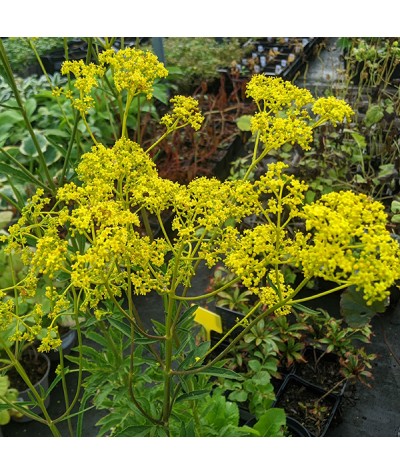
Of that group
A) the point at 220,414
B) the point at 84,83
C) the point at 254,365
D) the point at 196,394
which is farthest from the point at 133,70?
the point at 254,365

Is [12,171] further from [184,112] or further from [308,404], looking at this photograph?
[308,404]

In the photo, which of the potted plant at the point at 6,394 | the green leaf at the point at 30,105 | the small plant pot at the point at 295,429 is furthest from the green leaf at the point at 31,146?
the small plant pot at the point at 295,429

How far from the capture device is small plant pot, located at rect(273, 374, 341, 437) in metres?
2.21

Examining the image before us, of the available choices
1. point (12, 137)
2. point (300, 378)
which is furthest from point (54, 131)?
point (300, 378)

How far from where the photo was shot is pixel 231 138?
4211 mm

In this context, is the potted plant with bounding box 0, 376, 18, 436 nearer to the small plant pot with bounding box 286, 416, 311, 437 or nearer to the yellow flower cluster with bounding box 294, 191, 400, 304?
the small plant pot with bounding box 286, 416, 311, 437

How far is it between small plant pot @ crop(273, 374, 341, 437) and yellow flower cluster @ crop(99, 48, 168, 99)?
5.05 feet

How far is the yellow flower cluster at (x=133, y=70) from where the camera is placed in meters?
1.23

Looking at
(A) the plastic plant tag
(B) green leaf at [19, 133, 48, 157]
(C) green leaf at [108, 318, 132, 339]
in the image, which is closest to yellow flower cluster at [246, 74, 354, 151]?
(C) green leaf at [108, 318, 132, 339]

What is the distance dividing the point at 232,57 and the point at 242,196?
466 centimetres

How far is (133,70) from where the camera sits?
1248mm

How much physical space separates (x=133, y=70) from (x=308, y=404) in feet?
5.51

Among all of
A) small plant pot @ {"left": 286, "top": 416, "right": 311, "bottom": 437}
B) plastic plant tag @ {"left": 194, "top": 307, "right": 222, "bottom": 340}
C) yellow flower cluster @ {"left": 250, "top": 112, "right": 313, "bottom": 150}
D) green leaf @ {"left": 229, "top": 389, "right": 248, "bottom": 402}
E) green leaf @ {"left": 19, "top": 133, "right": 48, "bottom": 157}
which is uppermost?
yellow flower cluster @ {"left": 250, "top": 112, "right": 313, "bottom": 150}

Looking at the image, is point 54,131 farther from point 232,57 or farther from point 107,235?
point 107,235
